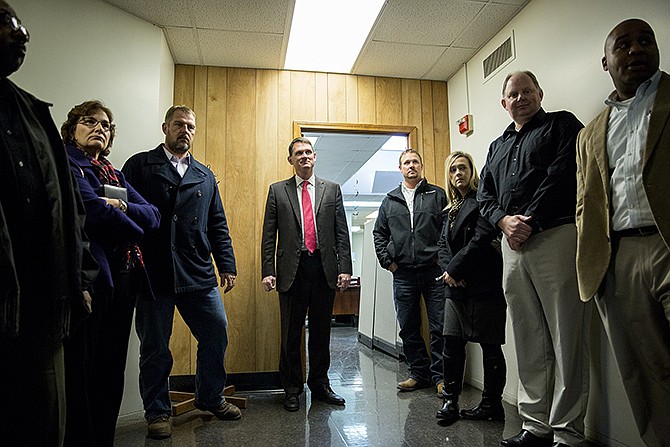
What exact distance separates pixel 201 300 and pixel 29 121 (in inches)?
55.2

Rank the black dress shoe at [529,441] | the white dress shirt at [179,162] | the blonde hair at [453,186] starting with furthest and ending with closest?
the blonde hair at [453,186], the white dress shirt at [179,162], the black dress shoe at [529,441]

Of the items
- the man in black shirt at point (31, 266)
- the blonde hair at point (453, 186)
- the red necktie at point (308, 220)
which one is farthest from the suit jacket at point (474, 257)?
the man in black shirt at point (31, 266)

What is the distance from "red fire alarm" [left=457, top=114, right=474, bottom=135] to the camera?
341 cm

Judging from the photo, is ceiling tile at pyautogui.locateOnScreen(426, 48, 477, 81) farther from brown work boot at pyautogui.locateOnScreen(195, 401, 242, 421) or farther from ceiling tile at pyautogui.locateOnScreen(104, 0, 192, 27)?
brown work boot at pyautogui.locateOnScreen(195, 401, 242, 421)

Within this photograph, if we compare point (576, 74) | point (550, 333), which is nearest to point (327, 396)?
point (550, 333)

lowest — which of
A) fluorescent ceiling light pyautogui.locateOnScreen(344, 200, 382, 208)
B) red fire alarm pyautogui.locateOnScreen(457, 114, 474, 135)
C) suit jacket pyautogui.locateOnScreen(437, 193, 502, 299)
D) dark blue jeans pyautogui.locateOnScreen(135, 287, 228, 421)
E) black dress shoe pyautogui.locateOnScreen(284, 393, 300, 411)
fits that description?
black dress shoe pyautogui.locateOnScreen(284, 393, 300, 411)

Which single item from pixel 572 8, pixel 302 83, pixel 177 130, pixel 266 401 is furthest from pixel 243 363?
pixel 572 8

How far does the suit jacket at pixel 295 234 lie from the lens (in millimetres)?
2887

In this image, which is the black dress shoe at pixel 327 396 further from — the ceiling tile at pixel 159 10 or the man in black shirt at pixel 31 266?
the ceiling tile at pixel 159 10

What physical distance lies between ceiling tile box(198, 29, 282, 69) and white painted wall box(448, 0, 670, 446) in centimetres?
147

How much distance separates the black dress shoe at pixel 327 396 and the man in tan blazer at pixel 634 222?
1.58 metres

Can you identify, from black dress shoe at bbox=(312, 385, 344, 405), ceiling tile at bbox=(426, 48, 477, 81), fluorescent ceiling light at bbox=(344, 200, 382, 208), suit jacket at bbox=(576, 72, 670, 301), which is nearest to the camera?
suit jacket at bbox=(576, 72, 670, 301)

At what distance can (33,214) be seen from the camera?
1103 millimetres

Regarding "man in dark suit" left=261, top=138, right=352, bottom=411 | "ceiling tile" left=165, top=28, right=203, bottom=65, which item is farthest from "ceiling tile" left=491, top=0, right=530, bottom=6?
"ceiling tile" left=165, top=28, right=203, bottom=65
